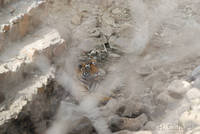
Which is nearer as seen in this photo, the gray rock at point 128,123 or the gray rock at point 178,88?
the gray rock at point 128,123

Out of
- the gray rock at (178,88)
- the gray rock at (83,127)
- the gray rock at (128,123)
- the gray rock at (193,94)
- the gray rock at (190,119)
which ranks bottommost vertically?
the gray rock at (128,123)

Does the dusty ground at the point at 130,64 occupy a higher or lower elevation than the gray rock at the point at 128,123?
higher

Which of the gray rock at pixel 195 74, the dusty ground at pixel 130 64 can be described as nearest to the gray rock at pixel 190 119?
the dusty ground at pixel 130 64

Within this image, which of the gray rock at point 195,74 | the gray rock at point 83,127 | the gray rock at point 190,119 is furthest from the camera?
the gray rock at point 195,74

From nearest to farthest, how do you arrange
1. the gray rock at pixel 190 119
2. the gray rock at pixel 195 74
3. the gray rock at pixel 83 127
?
the gray rock at pixel 190 119, the gray rock at pixel 83 127, the gray rock at pixel 195 74

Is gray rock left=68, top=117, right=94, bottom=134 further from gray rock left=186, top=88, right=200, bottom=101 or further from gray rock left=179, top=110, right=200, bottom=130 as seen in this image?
gray rock left=186, top=88, right=200, bottom=101

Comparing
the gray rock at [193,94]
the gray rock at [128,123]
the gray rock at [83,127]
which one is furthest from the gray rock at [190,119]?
the gray rock at [83,127]

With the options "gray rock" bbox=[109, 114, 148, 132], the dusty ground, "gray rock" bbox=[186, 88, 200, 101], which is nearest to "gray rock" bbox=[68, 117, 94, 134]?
the dusty ground

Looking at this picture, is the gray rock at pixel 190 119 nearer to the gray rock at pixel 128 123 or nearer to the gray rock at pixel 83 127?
the gray rock at pixel 128 123

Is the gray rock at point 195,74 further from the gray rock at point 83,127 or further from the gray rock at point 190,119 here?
the gray rock at point 83,127
